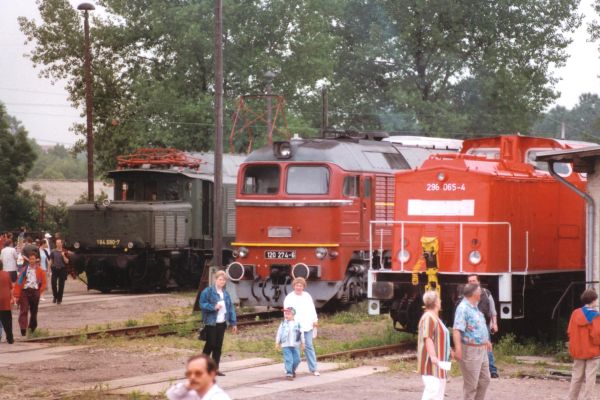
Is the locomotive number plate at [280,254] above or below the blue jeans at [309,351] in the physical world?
above

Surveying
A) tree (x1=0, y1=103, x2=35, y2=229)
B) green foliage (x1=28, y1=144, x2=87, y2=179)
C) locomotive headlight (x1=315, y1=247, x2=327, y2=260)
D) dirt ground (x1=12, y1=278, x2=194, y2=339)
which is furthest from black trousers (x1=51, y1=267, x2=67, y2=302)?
green foliage (x1=28, y1=144, x2=87, y2=179)

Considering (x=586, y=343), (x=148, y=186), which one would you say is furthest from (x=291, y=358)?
(x=148, y=186)

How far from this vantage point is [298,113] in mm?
53219

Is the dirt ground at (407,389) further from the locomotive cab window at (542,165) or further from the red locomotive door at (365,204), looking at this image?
the red locomotive door at (365,204)

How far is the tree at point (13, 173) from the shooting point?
163ft

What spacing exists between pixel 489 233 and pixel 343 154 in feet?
18.5

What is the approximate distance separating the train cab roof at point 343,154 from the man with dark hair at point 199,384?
16.3 m

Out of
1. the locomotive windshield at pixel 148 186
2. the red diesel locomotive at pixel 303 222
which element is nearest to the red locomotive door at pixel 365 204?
the red diesel locomotive at pixel 303 222

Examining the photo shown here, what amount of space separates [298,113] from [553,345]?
111 ft

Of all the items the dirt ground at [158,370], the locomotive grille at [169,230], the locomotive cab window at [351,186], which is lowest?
the dirt ground at [158,370]

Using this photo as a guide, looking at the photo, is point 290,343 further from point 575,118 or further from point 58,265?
point 575,118

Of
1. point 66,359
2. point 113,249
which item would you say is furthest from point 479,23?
point 66,359

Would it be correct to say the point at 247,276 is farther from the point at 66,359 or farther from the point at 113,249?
the point at 113,249

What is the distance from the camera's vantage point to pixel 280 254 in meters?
23.8
